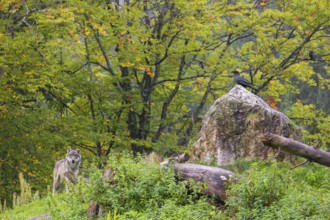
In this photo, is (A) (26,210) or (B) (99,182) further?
(A) (26,210)

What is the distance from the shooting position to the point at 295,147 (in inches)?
406

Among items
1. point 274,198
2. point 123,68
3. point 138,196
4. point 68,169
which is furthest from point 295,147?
point 123,68

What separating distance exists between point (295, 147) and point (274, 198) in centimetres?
117

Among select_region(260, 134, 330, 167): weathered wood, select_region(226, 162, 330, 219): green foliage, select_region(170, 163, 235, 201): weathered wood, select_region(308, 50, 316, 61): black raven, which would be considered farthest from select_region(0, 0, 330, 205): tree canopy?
select_region(226, 162, 330, 219): green foliage

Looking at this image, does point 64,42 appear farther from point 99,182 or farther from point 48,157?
point 99,182

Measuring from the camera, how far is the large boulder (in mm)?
13164

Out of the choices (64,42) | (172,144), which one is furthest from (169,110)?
(64,42)

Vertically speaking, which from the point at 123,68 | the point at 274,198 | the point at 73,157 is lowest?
the point at 274,198

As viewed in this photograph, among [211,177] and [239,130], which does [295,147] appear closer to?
[211,177]

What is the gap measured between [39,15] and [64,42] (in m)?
1.17

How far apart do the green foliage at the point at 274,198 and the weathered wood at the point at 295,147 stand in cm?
46

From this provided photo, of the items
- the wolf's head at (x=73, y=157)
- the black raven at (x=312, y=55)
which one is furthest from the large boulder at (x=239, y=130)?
the black raven at (x=312, y=55)

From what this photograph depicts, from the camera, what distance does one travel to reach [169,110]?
24.2m

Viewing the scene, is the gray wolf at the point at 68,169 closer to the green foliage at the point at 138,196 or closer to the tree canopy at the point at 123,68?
the tree canopy at the point at 123,68
